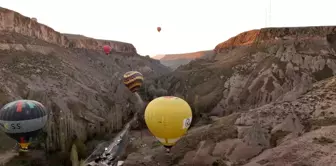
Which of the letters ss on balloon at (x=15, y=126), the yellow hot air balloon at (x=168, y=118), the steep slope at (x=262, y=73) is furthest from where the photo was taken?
the steep slope at (x=262, y=73)

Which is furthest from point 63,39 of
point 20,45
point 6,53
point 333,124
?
point 333,124

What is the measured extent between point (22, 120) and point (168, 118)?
11571 mm

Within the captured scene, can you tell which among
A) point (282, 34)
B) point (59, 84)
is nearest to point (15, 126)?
point (59, 84)

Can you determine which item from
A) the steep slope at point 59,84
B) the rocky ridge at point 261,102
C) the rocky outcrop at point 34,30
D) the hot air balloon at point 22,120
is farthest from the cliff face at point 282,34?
the hot air balloon at point 22,120

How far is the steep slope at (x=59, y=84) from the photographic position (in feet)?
106

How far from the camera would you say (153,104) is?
60.8 ft

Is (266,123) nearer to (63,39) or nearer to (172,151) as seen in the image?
(172,151)

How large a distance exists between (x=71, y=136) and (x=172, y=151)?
12105mm

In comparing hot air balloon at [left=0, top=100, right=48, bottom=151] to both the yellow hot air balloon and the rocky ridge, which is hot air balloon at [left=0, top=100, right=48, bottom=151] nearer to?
the rocky ridge

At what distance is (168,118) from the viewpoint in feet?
57.8

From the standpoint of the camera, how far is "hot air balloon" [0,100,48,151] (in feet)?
68.4

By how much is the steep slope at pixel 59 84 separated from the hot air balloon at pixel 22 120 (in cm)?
449

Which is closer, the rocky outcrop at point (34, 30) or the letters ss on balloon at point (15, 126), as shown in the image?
the letters ss on balloon at point (15, 126)

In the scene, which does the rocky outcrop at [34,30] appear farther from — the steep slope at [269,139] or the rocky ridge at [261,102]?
the steep slope at [269,139]
